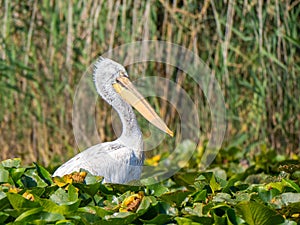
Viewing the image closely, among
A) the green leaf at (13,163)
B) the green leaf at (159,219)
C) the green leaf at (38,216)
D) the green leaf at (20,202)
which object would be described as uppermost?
the green leaf at (13,163)

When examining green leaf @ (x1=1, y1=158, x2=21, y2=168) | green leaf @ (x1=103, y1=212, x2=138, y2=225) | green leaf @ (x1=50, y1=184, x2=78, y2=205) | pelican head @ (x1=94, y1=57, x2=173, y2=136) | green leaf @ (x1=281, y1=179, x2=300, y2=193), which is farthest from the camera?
pelican head @ (x1=94, y1=57, x2=173, y2=136)

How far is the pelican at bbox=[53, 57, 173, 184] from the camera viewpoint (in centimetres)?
427

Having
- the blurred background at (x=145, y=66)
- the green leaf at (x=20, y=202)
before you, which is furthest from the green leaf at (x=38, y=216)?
the blurred background at (x=145, y=66)

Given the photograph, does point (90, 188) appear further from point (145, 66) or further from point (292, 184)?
point (145, 66)

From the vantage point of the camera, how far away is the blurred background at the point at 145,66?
22.1 ft

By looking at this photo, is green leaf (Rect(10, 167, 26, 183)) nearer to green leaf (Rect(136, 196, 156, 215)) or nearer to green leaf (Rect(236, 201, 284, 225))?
green leaf (Rect(136, 196, 156, 215))

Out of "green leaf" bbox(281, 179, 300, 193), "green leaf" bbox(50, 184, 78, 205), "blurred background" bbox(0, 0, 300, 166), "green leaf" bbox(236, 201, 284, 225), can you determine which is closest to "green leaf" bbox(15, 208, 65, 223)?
"green leaf" bbox(50, 184, 78, 205)

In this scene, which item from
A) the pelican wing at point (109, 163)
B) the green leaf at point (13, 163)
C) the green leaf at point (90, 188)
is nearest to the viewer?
the green leaf at point (90, 188)

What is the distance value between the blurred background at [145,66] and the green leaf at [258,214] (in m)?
3.84

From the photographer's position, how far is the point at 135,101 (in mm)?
4668

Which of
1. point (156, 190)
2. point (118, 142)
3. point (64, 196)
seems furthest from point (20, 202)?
point (118, 142)

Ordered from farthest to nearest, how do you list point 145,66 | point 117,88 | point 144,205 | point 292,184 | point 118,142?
1. point 145,66
2. point 117,88
3. point 118,142
4. point 292,184
5. point 144,205

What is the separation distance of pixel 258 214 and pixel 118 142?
1839mm

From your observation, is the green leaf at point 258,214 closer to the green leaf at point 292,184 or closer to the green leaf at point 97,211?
the green leaf at point 97,211
